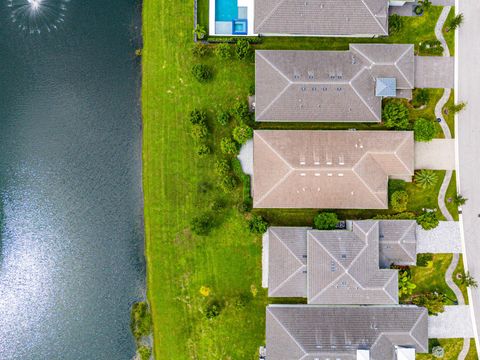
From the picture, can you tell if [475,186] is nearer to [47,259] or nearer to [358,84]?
[358,84]

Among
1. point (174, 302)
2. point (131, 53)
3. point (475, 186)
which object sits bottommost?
point (174, 302)

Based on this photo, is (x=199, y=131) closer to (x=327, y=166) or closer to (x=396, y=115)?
(x=327, y=166)

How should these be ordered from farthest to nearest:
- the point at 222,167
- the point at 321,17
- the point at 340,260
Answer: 1. the point at 222,167
2. the point at 321,17
3. the point at 340,260

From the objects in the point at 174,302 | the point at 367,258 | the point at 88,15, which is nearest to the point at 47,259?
the point at 174,302

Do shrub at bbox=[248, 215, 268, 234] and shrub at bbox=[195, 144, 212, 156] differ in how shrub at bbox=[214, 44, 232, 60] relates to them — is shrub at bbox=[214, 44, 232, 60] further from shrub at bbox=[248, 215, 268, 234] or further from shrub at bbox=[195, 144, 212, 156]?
shrub at bbox=[248, 215, 268, 234]

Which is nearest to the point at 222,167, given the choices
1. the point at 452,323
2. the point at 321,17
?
the point at 321,17

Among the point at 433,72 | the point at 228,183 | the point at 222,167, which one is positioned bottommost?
the point at 228,183

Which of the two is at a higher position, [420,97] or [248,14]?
[248,14]
